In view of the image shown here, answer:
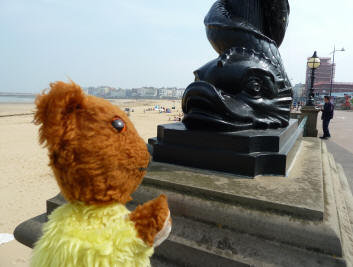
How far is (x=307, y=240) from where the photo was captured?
197 centimetres

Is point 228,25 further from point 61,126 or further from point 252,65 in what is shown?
point 61,126

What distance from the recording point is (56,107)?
1.06 meters

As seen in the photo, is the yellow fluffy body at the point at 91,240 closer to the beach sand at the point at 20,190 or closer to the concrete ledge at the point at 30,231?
the beach sand at the point at 20,190

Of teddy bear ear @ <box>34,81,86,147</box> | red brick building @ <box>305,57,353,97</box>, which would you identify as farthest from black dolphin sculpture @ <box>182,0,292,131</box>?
red brick building @ <box>305,57,353,97</box>

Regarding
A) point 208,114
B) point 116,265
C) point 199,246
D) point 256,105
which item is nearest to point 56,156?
point 116,265

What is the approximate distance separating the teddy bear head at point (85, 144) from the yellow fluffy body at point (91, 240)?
0.21ft

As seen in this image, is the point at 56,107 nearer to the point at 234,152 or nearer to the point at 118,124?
the point at 118,124

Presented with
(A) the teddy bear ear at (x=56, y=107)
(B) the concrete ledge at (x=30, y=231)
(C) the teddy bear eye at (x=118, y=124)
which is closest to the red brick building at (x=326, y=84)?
(B) the concrete ledge at (x=30, y=231)

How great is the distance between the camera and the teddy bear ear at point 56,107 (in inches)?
42.0

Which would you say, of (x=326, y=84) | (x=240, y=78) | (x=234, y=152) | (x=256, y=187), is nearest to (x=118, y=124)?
(x=256, y=187)

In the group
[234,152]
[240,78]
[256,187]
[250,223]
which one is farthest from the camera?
[240,78]

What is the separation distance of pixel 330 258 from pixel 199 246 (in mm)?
950

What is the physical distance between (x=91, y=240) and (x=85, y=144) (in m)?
0.41

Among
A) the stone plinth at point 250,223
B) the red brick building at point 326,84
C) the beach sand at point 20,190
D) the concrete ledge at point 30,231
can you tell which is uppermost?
the red brick building at point 326,84
